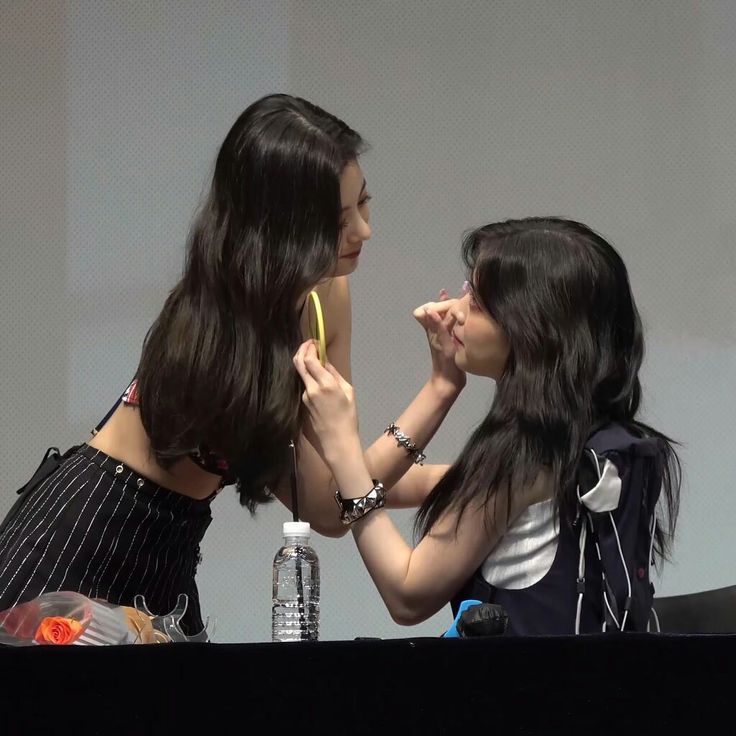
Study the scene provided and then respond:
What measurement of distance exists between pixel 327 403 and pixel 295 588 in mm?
229

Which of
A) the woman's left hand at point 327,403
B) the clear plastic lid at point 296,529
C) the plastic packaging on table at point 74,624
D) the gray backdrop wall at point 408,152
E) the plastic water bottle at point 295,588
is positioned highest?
the gray backdrop wall at point 408,152

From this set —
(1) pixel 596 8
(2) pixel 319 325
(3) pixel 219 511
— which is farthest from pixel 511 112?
(2) pixel 319 325

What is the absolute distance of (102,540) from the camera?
1547 millimetres

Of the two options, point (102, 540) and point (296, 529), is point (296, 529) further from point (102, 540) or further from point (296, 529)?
point (102, 540)

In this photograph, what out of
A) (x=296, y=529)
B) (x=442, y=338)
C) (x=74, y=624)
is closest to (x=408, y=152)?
(x=442, y=338)

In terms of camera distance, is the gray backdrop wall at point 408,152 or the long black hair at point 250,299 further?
the gray backdrop wall at point 408,152

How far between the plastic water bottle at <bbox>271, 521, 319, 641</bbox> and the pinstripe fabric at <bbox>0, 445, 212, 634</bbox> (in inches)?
6.1

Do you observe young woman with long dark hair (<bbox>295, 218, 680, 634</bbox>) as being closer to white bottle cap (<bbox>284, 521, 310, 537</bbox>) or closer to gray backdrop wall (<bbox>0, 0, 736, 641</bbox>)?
white bottle cap (<bbox>284, 521, 310, 537</bbox>)

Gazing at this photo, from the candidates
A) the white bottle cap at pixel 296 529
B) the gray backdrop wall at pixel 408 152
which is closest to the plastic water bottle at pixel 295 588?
the white bottle cap at pixel 296 529

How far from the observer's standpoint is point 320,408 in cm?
150

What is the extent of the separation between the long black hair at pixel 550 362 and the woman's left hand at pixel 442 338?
7cm

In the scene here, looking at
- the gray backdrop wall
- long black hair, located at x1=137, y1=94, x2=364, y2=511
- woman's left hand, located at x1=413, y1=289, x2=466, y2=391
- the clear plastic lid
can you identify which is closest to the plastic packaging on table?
Answer: the clear plastic lid

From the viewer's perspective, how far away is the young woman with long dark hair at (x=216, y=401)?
1.47m

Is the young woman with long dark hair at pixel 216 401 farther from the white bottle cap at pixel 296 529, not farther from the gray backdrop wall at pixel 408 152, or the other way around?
the gray backdrop wall at pixel 408 152
